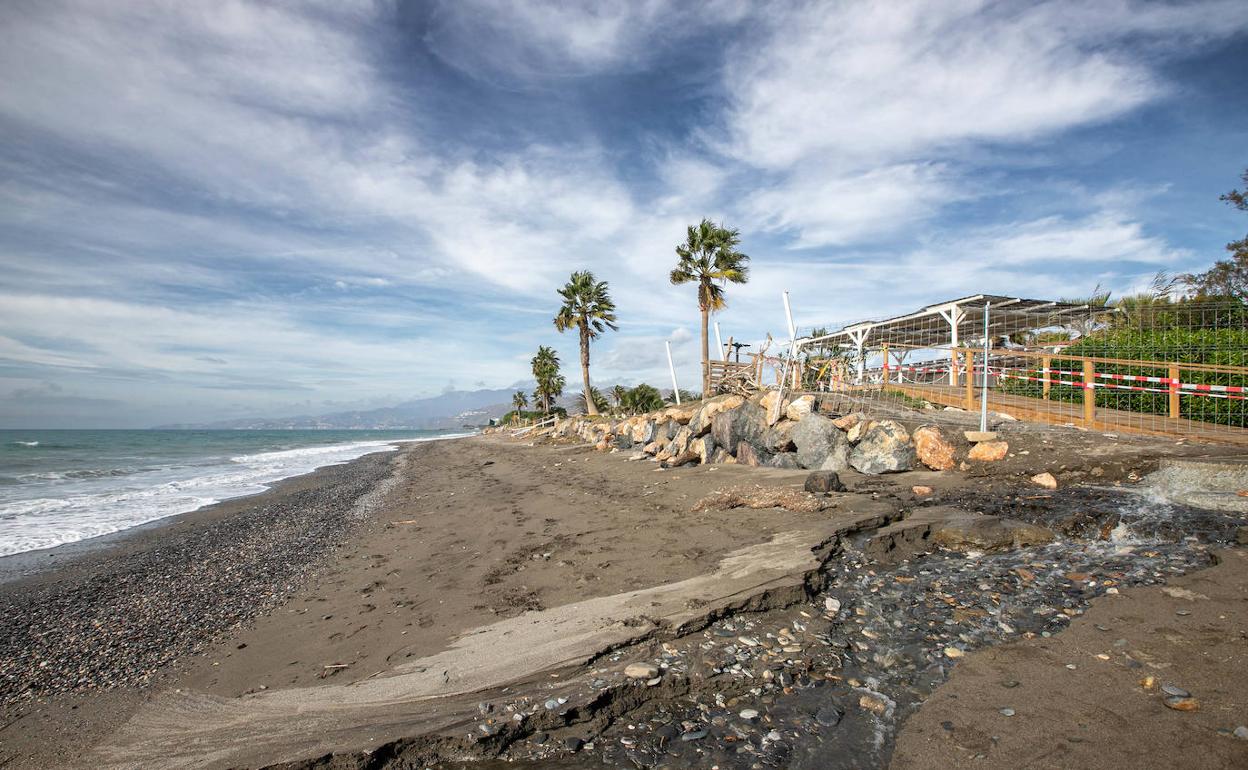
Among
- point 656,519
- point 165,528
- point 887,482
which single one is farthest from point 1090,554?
point 165,528

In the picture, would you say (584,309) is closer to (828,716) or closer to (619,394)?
(619,394)

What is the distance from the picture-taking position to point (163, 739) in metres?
3.78

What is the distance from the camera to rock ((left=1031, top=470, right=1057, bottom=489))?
7879 mm

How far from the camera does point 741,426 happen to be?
14070mm

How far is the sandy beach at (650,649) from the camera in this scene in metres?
3.20

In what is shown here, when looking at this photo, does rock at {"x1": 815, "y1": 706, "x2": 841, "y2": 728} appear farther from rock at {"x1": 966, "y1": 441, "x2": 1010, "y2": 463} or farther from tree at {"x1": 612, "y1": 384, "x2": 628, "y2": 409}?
tree at {"x1": 612, "y1": 384, "x2": 628, "y2": 409}

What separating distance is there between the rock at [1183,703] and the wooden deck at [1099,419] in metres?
8.52

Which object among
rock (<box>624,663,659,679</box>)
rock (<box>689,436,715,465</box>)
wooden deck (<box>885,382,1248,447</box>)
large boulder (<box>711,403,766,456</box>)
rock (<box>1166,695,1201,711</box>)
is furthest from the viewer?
rock (<box>689,436,715,465</box>)

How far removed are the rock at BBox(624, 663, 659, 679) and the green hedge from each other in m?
11.0

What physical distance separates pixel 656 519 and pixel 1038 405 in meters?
12.3

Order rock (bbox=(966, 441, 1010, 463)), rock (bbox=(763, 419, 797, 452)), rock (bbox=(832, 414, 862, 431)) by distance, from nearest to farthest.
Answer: rock (bbox=(966, 441, 1010, 463)) < rock (bbox=(832, 414, 862, 431)) < rock (bbox=(763, 419, 797, 452))

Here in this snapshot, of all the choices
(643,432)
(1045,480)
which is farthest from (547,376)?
(1045,480)

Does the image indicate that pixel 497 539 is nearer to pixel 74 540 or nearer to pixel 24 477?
pixel 74 540

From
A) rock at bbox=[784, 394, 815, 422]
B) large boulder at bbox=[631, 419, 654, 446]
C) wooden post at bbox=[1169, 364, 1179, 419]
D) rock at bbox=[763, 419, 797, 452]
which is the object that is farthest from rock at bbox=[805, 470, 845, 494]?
large boulder at bbox=[631, 419, 654, 446]
